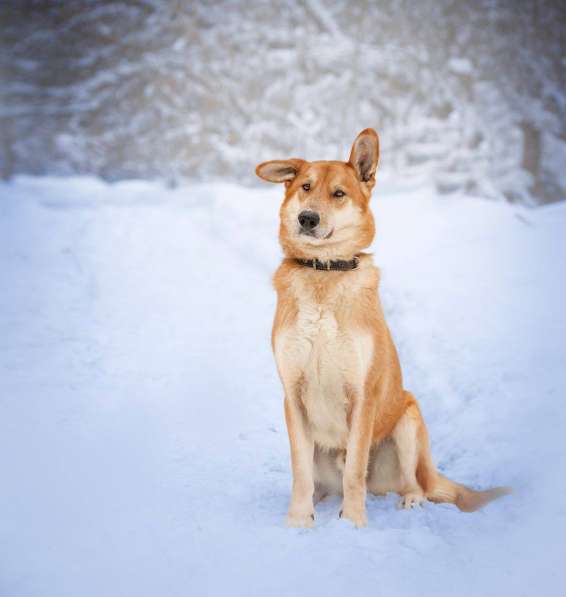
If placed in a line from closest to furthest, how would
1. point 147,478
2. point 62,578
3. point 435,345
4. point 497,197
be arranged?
point 62,578, point 147,478, point 435,345, point 497,197

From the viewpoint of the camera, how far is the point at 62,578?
222 centimetres

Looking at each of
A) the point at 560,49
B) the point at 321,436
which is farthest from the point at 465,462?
the point at 560,49

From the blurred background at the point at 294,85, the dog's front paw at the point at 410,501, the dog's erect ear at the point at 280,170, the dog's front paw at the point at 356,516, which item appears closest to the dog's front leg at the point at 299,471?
the dog's front paw at the point at 356,516

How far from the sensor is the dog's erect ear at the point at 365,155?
7.98ft

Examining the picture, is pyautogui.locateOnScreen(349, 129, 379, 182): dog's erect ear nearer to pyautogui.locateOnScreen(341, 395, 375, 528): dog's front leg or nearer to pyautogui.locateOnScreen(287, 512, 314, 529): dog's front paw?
pyautogui.locateOnScreen(341, 395, 375, 528): dog's front leg

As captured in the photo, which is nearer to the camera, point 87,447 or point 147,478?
point 147,478

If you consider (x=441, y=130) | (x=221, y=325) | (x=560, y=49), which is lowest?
(x=221, y=325)

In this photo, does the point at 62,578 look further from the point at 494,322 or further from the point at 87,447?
the point at 494,322

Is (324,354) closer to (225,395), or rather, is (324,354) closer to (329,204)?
(329,204)

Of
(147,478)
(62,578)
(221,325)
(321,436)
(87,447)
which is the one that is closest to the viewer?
(62,578)

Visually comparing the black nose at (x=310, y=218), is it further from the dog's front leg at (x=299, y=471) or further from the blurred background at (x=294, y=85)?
the blurred background at (x=294, y=85)

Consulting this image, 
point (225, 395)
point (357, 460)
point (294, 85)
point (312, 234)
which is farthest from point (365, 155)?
point (294, 85)

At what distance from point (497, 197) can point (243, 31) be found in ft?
8.13

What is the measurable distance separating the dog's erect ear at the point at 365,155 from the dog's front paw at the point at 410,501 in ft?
4.03
